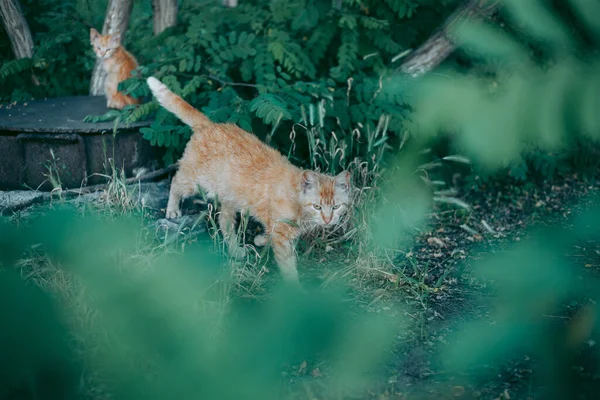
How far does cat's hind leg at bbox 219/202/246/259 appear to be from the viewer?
397cm

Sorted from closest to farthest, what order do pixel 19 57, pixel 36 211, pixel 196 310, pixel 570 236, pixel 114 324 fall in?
pixel 114 324 < pixel 196 310 < pixel 36 211 < pixel 570 236 < pixel 19 57

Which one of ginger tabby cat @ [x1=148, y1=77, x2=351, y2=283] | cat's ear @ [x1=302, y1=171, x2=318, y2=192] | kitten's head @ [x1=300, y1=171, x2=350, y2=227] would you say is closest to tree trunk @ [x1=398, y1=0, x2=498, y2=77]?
ginger tabby cat @ [x1=148, y1=77, x2=351, y2=283]

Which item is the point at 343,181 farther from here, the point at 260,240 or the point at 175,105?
the point at 175,105

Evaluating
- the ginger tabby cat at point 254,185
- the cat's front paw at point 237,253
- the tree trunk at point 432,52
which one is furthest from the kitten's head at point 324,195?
the tree trunk at point 432,52

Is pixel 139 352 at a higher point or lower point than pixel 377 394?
higher

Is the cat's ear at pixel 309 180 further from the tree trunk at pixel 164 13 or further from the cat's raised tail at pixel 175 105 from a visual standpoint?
the tree trunk at pixel 164 13

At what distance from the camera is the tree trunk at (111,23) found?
5.54 m

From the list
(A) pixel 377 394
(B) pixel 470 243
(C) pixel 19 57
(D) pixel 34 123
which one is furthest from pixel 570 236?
(C) pixel 19 57

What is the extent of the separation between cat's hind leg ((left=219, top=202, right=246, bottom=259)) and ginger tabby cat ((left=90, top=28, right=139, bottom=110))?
132cm

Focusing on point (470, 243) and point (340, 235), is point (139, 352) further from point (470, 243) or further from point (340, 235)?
point (470, 243)

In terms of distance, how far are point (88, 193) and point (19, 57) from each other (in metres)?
2.00

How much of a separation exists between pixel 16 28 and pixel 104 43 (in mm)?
1178

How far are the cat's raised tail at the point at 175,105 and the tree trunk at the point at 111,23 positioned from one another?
1.56 m

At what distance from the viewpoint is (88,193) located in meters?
4.46
